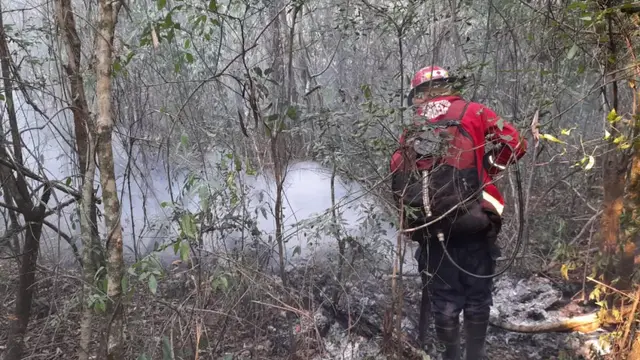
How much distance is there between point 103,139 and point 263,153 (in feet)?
6.30

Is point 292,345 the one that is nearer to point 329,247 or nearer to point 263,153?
point 329,247

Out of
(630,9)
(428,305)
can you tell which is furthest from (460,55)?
(630,9)

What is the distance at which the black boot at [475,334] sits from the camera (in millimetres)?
2863

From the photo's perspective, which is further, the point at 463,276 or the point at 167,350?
the point at 463,276

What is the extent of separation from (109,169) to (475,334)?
209cm

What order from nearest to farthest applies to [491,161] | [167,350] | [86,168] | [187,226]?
[187,226], [167,350], [86,168], [491,161]

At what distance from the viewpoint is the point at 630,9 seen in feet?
6.42

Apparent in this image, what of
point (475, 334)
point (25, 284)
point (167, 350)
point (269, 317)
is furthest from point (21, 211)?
point (475, 334)

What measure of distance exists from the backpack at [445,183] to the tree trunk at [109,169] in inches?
50.5

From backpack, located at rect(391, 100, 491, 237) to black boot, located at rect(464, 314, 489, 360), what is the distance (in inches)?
20.7

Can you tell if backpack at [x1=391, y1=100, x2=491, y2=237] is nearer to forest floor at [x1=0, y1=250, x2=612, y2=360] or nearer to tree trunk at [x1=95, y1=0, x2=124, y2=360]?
forest floor at [x1=0, y1=250, x2=612, y2=360]

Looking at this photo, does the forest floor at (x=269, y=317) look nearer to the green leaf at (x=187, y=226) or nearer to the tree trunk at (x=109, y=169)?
the tree trunk at (x=109, y=169)

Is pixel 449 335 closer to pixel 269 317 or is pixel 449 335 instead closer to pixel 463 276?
pixel 463 276

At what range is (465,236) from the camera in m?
2.80
